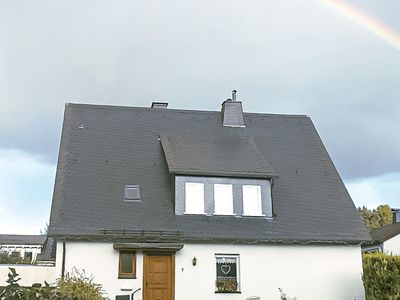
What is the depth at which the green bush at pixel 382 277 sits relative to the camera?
17248mm

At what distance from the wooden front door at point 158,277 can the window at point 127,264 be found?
0.37m

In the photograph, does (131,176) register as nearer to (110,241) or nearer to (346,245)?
(110,241)

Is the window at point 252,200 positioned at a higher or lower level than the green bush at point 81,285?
higher

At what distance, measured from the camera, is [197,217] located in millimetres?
20078

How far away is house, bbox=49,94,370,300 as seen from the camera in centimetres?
1886

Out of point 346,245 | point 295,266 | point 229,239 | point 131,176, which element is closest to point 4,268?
point 131,176

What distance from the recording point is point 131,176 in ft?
69.9

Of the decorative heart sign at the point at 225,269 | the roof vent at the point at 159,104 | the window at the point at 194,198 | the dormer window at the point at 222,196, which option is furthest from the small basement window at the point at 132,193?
the roof vent at the point at 159,104

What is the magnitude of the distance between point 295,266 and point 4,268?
985 centimetres

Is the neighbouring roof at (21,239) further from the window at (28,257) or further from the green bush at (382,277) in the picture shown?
the green bush at (382,277)

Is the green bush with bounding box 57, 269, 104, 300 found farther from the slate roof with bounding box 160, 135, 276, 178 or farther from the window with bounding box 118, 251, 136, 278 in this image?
the slate roof with bounding box 160, 135, 276, 178

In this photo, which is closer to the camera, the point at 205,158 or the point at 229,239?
the point at 229,239

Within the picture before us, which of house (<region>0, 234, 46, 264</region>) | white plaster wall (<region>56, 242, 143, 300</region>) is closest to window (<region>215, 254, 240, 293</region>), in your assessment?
white plaster wall (<region>56, 242, 143, 300</region>)

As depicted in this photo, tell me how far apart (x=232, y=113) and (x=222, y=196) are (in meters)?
5.77
